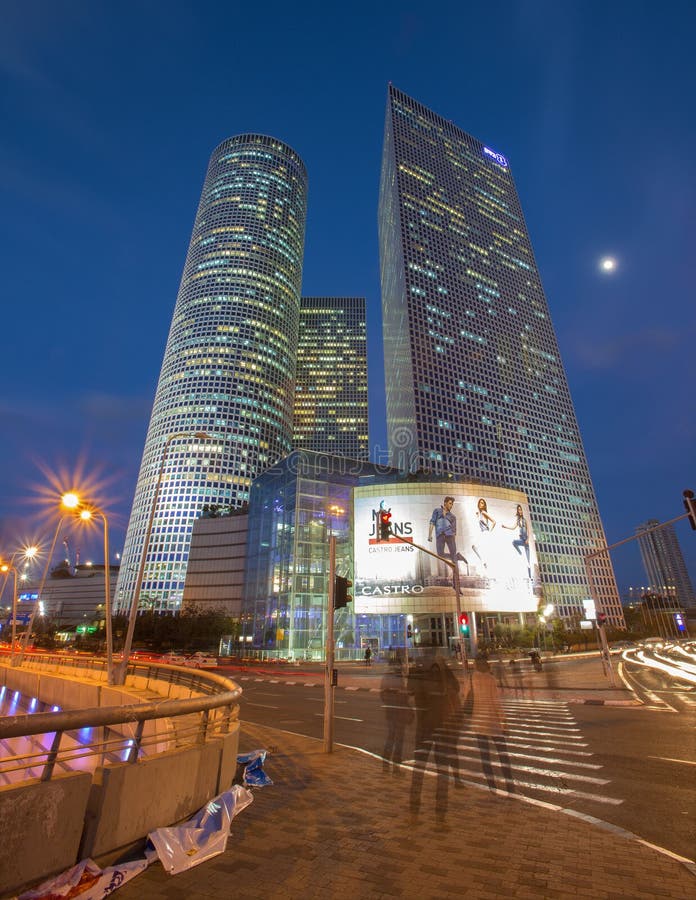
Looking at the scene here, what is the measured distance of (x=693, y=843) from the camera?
18.6 feet

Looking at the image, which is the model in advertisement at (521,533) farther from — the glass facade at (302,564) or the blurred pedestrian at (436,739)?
the blurred pedestrian at (436,739)

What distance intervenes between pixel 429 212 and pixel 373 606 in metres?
158

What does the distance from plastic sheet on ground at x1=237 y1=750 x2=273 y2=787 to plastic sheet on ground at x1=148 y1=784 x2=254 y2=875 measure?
1.87 metres

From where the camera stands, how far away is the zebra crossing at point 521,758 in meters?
7.97

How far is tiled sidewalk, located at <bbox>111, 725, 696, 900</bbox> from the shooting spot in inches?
182

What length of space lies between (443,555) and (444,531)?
150 inches

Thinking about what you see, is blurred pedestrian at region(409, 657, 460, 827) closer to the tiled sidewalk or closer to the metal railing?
the tiled sidewalk

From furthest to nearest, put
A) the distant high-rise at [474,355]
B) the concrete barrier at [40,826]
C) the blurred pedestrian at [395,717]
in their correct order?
the distant high-rise at [474,355] → the blurred pedestrian at [395,717] → the concrete barrier at [40,826]

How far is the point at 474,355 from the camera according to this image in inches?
6122

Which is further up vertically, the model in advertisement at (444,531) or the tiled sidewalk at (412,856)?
the model in advertisement at (444,531)

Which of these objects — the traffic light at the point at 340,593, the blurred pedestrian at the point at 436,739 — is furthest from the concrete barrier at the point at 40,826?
the traffic light at the point at 340,593

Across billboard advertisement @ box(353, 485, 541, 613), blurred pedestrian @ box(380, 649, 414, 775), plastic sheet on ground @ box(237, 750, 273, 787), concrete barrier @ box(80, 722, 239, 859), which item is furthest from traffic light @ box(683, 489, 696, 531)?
billboard advertisement @ box(353, 485, 541, 613)

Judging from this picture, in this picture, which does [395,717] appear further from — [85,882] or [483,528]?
[483,528]

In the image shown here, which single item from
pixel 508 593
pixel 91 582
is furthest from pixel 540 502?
pixel 91 582
